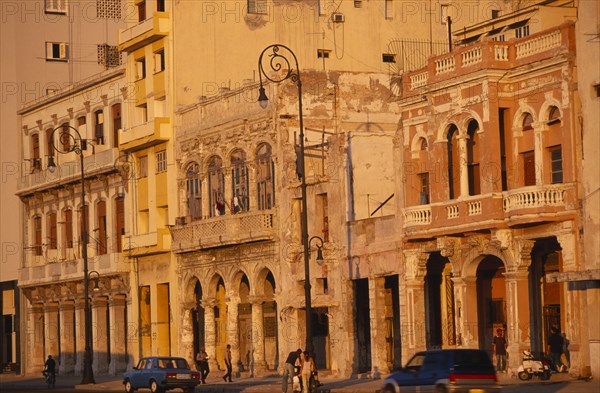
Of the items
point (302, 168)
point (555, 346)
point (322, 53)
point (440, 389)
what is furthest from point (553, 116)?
point (322, 53)

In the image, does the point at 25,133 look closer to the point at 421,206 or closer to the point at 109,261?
the point at 109,261

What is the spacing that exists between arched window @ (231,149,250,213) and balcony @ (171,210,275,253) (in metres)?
0.77

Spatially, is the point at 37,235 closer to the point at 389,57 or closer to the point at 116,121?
the point at 116,121

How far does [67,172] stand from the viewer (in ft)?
252

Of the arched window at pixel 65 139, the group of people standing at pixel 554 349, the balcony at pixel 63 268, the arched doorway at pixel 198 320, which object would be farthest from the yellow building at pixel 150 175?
Answer: the group of people standing at pixel 554 349

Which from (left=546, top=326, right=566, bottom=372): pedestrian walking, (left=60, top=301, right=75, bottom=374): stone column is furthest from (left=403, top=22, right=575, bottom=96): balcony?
(left=60, top=301, right=75, bottom=374): stone column

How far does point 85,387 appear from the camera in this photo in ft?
202

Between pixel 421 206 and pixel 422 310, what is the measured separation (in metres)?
3.79

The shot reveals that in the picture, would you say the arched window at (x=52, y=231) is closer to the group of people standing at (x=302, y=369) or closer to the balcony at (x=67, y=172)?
the balcony at (x=67, y=172)

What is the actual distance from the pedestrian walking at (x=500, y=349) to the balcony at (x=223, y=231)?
1350 centimetres

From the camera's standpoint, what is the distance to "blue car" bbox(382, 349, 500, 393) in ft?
113

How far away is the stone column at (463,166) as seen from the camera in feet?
156

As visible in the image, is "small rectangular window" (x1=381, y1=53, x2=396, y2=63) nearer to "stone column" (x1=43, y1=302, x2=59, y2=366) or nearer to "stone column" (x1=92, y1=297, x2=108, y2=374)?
"stone column" (x1=92, y1=297, x2=108, y2=374)

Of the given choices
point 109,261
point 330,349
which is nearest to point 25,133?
point 109,261
